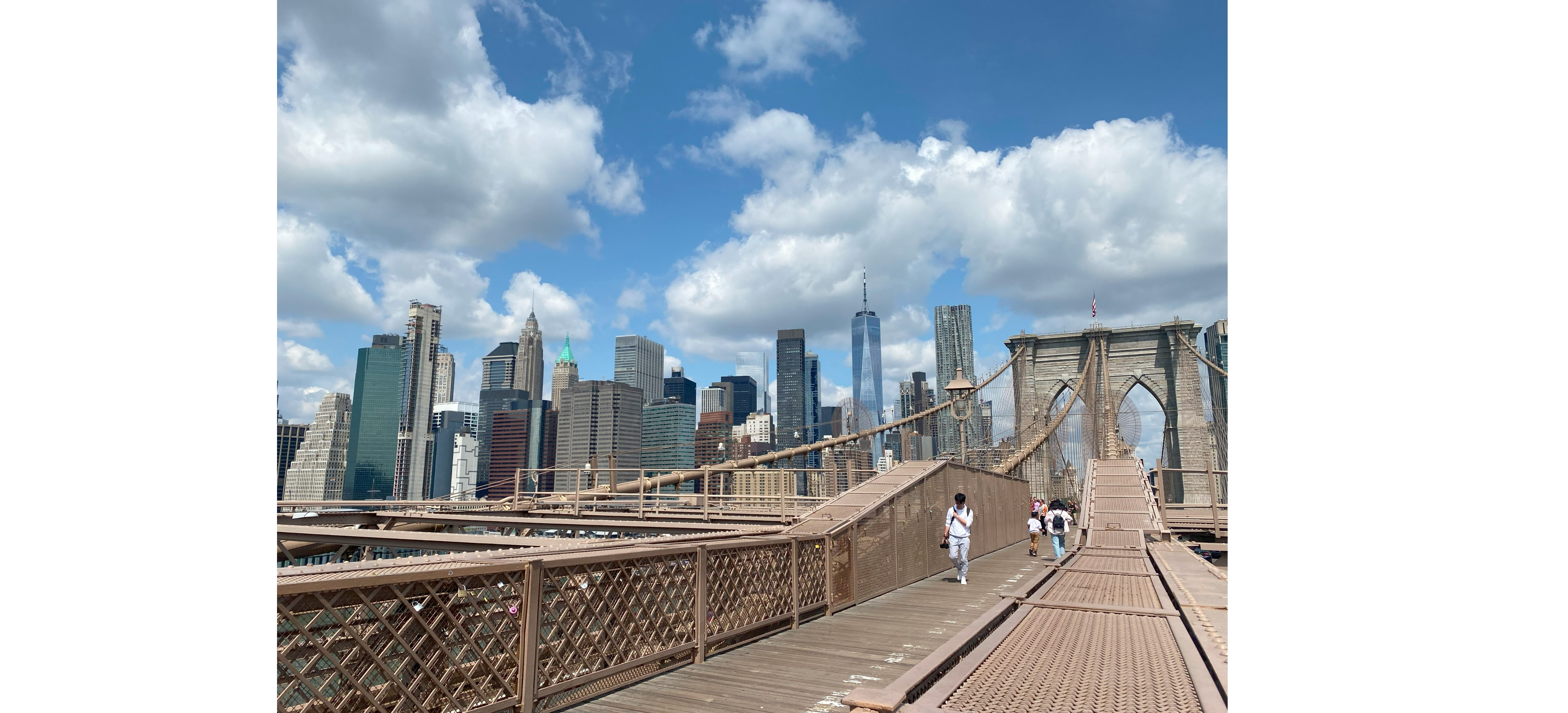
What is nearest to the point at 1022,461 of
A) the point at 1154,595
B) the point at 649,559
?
the point at 1154,595

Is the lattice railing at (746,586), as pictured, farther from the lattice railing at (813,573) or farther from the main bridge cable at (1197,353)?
the main bridge cable at (1197,353)

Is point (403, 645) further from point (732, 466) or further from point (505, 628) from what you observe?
point (732, 466)

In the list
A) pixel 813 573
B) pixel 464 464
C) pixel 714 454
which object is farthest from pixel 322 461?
pixel 813 573

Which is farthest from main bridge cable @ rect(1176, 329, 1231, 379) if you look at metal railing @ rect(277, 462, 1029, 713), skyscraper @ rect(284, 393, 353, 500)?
skyscraper @ rect(284, 393, 353, 500)

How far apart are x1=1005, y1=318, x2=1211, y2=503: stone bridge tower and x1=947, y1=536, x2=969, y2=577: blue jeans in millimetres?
32595

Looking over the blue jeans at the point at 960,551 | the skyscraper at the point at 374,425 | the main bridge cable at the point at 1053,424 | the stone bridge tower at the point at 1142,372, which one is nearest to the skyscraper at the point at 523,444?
the skyscraper at the point at 374,425

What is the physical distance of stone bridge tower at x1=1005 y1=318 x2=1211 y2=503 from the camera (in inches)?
1672

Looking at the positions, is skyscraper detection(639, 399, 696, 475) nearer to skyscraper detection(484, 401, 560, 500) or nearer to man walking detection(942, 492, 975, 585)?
skyscraper detection(484, 401, 560, 500)

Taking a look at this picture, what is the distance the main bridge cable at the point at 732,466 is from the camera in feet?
69.8
